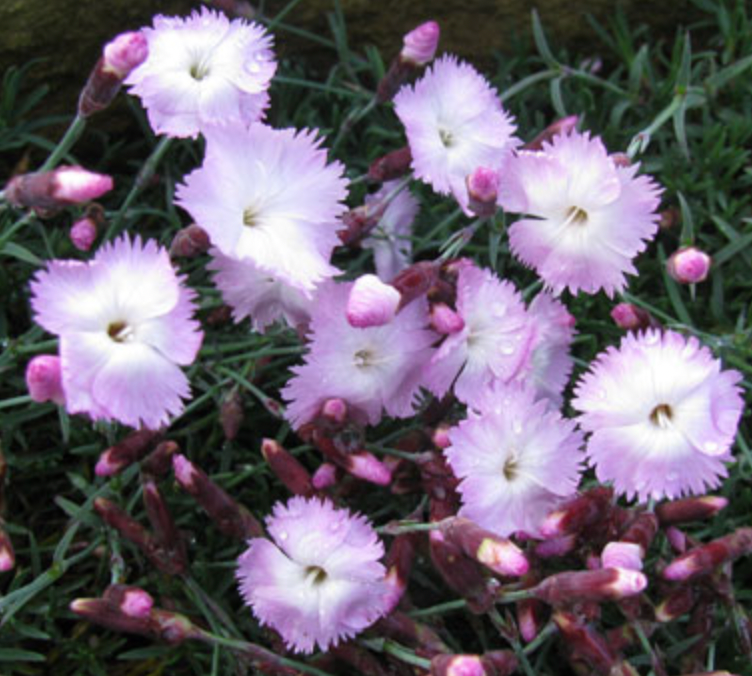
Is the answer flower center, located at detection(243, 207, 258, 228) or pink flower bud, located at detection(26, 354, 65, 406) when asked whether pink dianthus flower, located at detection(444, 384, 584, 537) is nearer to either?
flower center, located at detection(243, 207, 258, 228)

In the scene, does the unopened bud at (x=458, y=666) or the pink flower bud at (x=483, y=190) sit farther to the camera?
the pink flower bud at (x=483, y=190)

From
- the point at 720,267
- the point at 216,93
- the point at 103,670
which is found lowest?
the point at 103,670

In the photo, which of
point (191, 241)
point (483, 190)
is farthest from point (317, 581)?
point (483, 190)

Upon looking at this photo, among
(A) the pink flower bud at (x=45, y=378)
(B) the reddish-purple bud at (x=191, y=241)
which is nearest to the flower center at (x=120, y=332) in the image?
(A) the pink flower bud at (x=45, y=378)

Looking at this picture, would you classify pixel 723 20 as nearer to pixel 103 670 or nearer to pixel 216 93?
pixel 216 93

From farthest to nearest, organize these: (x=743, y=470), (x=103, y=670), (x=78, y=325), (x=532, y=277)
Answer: (x=532, y=277) → (x=743, y=470) → (x=103, y=670) → (x=78, y=325)

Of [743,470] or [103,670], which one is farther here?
[743,470]

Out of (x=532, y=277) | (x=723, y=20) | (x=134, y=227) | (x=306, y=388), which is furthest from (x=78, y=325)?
(x=723, y=20)

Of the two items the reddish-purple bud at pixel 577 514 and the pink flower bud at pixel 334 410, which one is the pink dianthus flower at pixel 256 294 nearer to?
the pink flower bud at pixel 334 410
